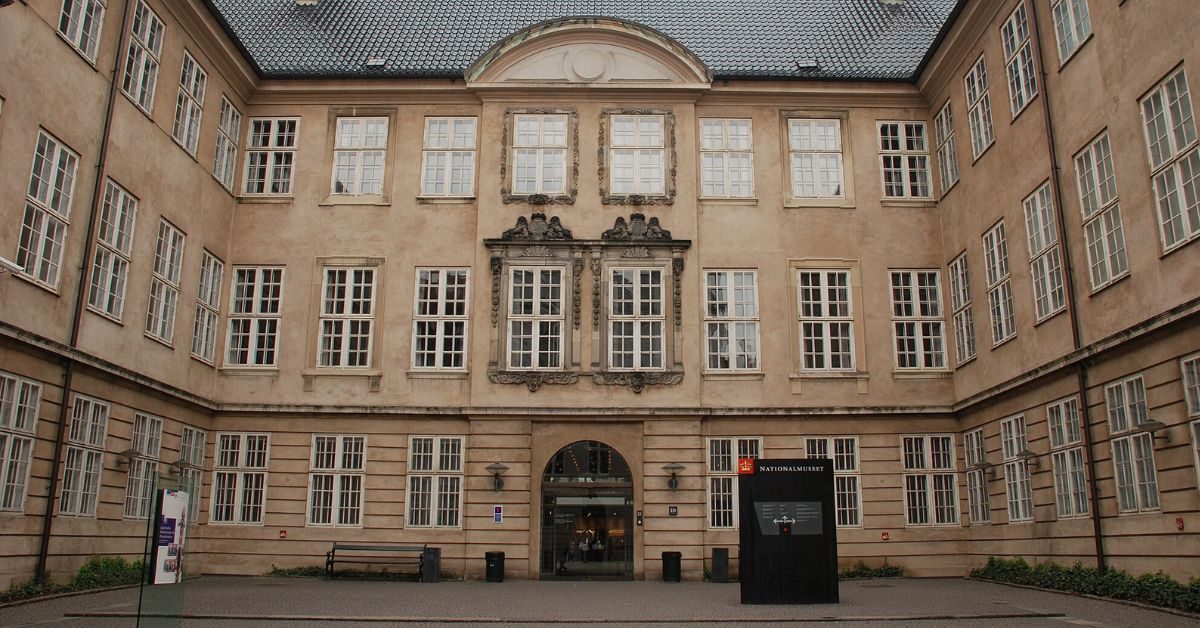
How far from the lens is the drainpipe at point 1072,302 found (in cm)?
1925

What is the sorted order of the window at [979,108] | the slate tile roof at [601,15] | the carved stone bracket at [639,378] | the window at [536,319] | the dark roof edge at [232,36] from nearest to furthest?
the window at [979,108] → the dark roof edge at [232,36] → the carved stone bracket at [639,378] → the window at [536,319] → the slate tile roof at [601,15]

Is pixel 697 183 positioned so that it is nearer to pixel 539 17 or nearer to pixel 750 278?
pixel 750 278

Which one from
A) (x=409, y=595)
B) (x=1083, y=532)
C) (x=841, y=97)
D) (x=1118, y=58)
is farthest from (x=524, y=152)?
(x=1083, y=532)

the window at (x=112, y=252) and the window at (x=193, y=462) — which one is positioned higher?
the window at (x=112, y=252)

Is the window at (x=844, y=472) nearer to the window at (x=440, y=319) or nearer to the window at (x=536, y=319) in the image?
the window at (x=536, y=319)

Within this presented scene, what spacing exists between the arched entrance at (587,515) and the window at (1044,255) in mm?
11231

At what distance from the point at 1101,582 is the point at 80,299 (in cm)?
2140

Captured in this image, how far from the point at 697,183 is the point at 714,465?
8103 mm

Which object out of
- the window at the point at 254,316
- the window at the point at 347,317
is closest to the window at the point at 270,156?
the window at the point at 254,316

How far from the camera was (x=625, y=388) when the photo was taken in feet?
87.5

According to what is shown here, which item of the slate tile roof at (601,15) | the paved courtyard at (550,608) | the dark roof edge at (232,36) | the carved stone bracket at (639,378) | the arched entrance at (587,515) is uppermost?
the slate tile roof at (601,15)

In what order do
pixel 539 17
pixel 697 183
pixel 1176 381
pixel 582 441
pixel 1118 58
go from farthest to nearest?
pixel 539 17, pixel 697 183, pixel 582 441, pixel 1118 58, pixel 1176 381

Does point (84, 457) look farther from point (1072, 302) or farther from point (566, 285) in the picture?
point (1072, 302)

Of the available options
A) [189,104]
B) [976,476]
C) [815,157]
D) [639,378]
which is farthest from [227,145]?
[976,476]
